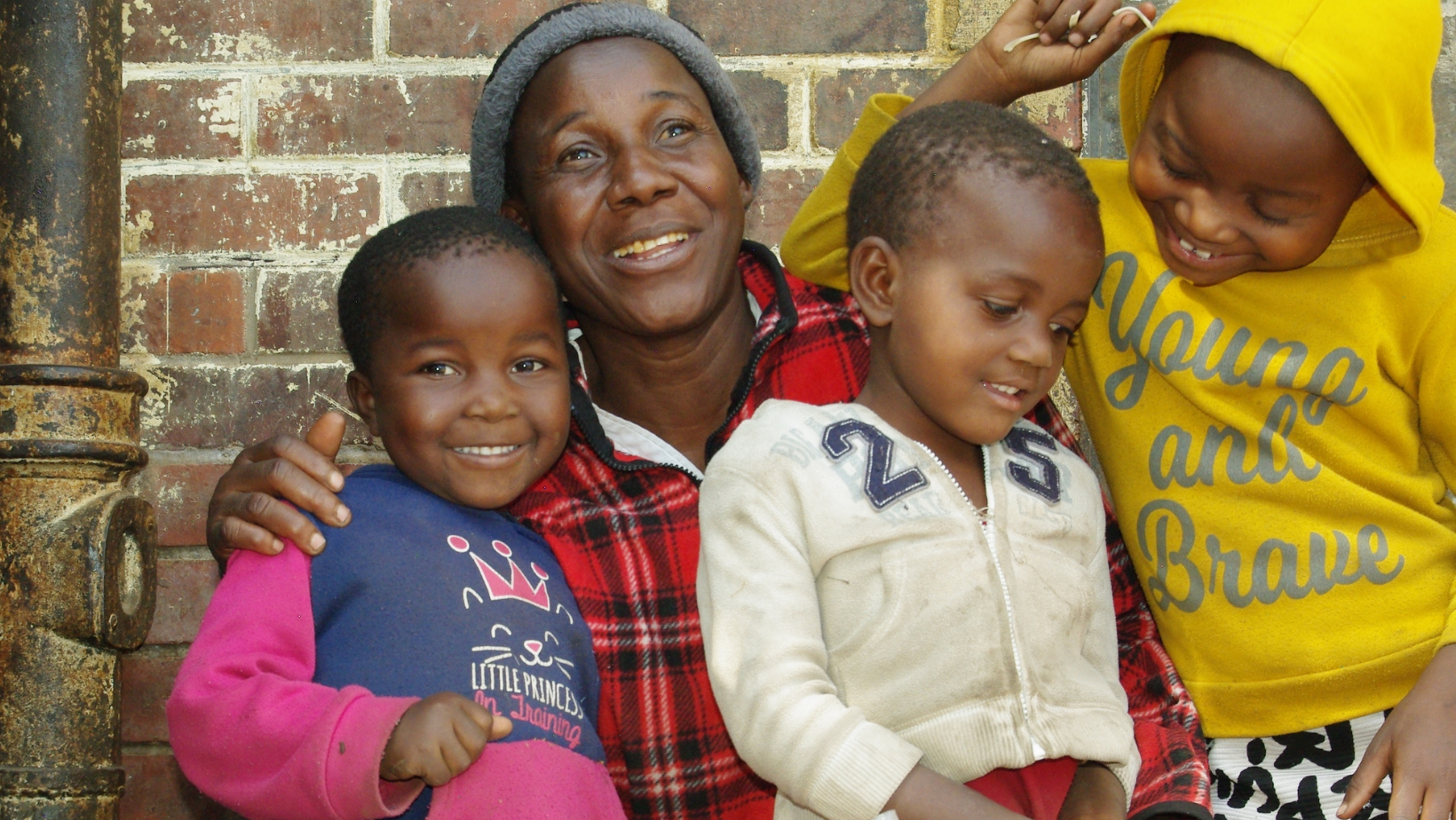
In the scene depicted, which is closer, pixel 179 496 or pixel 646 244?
A: pixel 646 244

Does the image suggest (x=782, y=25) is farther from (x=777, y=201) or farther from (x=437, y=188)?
(x=437, y=188)

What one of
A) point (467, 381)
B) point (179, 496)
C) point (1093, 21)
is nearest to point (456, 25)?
point (467, 381)

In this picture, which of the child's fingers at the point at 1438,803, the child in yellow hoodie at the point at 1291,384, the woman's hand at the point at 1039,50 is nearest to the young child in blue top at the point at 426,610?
the woman's hand at the point at 1039,50

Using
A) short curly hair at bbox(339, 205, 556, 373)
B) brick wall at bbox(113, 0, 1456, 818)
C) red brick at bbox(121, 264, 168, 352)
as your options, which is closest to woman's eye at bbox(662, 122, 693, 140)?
short curly hair at bbox(339, 205, 556, 373)

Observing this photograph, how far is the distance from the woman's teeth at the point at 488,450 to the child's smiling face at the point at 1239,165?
0.86 meters

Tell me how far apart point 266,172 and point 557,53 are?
2.00 ft

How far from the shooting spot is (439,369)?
1.63m

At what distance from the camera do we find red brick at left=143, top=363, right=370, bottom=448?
2.07 m

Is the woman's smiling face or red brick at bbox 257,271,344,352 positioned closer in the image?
the woman's smiling face

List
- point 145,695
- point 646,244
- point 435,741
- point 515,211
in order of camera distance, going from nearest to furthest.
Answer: point 435,741 → point 646,244 → point 515,211 → point 145,695

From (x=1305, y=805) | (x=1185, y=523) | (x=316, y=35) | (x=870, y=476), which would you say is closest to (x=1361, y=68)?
(x=1185, y=523)

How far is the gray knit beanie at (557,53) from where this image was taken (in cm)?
176

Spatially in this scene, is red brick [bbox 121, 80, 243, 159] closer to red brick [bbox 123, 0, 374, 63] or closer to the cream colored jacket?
red brick [bbox 123, 0, 374, 63]

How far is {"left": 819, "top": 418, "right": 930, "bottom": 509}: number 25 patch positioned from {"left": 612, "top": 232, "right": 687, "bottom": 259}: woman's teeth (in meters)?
0.41
